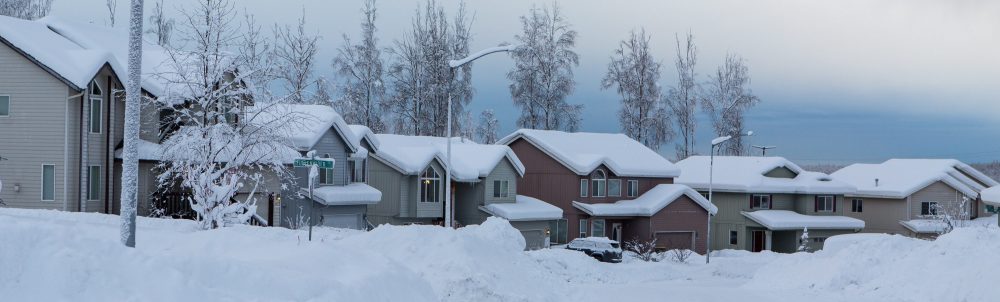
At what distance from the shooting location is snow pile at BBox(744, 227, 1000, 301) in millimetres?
23016

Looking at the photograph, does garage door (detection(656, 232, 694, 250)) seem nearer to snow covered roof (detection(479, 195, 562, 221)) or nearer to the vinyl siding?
snow covered roof (detection(479, 195, 562, 221))

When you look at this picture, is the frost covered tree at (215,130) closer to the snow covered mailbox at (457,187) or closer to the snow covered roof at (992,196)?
the snow covered mailbox at (457,187)

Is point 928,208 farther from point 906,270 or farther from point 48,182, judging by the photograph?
point 48,182

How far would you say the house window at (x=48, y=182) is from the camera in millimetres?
28047

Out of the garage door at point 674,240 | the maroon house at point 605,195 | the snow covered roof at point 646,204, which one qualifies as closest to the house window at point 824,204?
the maroon house at point 605,195

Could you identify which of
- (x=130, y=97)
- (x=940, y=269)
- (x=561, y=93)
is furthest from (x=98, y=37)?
(x=561, y=93)

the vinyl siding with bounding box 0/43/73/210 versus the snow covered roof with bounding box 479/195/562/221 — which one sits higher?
the vinyl siding with bounding box 0/43/73/210

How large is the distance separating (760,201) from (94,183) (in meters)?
44.2

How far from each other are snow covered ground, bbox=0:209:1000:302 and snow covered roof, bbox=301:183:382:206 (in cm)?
898

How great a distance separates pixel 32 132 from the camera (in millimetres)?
28125

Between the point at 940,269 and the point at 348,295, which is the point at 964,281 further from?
the point at 348,295

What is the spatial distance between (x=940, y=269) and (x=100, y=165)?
2428 centimetres

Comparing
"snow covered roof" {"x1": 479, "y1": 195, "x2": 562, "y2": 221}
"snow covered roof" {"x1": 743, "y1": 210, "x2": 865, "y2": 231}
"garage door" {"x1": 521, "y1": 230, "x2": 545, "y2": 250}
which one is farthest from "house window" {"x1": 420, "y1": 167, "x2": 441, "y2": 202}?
"snow covered roof" {"x1": 743, "y1": 210, "x2": 865, "y2": 231}

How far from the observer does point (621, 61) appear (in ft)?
234
